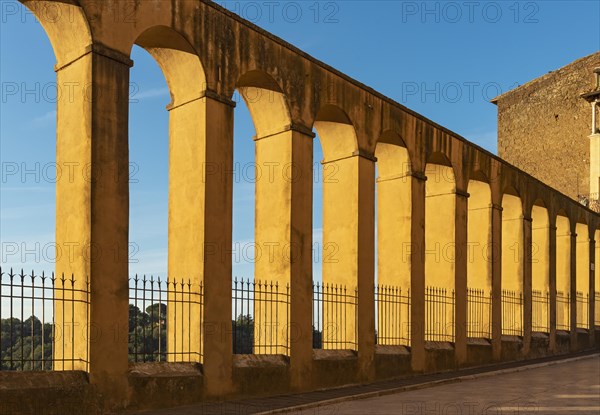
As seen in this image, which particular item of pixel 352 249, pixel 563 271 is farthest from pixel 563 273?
pixel 352 249

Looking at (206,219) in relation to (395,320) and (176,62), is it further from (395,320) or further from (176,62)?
(395,320)

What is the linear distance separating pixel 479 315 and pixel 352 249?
6.70 m

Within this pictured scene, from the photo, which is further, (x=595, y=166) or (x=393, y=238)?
(x=595, y=166)

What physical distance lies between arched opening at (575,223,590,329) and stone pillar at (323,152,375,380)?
14.5 meters

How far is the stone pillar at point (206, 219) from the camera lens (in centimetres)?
1116

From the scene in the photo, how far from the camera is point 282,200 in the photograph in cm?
1316

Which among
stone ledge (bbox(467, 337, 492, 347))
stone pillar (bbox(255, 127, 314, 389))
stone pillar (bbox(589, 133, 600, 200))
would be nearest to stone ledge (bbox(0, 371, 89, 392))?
stone pillar (bbox(255, 127, 314, 389))

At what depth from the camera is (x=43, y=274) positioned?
884cm

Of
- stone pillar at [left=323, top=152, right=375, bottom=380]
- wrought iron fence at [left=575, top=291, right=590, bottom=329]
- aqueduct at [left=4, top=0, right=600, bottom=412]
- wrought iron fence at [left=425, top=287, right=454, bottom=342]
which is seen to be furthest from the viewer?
wrought iron fence at [left=575, top=291, right=590, bottom=329]

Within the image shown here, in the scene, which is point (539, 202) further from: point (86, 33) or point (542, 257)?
point (86, 33)

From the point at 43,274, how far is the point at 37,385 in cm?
115

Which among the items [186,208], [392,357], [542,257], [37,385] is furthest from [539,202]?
[37,385]

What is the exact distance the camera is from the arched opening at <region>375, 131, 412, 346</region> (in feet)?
53.4

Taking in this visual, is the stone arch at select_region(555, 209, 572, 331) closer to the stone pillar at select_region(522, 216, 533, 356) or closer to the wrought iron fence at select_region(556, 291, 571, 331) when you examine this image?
the wrought iron fence at select_region(556, 291, 571, 331)
